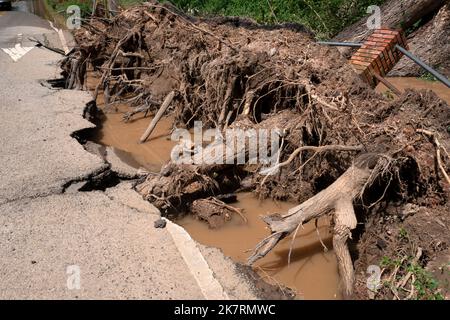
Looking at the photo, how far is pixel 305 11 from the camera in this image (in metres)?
10.6

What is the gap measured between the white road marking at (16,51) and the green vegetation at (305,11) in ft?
14.7

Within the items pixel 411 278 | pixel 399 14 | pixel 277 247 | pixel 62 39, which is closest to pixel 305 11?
pixel 399 14

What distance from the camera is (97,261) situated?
3525 mm

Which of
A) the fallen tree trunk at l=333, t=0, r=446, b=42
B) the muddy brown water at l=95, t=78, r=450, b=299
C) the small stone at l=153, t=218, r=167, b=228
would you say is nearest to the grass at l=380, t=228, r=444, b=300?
the muddy brown water at l=95, t=78, r=450, b=299

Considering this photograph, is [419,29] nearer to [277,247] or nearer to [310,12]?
[310,12]

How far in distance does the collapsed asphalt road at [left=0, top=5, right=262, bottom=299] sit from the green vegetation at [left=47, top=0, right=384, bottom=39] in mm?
6591

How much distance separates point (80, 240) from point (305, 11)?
28.4ft

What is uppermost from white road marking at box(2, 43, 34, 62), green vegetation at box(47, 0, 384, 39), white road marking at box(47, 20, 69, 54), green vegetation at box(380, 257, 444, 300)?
green vegetation at box(47, 0, 384, 39)

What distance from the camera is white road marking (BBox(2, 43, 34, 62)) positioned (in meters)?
10.3

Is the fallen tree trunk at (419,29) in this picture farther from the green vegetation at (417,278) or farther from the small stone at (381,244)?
the green vegetation at (417,278)

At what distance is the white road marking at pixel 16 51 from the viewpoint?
10298 mm

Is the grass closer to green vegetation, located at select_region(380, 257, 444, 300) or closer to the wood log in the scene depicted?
green vegetation, located at select_region(380, 257, 444, 300)

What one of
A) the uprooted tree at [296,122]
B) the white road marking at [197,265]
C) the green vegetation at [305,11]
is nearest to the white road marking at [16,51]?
the uprooted tree at [296,122]

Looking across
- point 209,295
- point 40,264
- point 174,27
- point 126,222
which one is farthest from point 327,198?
point 174,27
